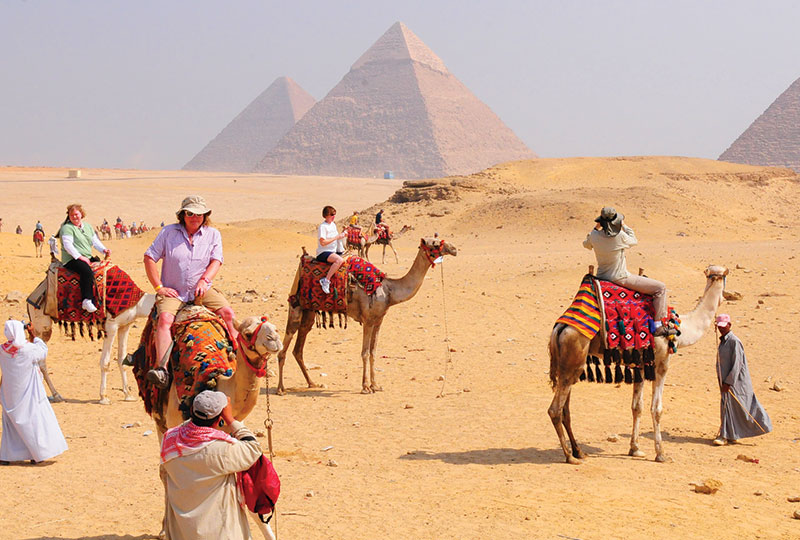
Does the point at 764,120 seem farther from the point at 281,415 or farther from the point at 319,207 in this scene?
the point at 281,415

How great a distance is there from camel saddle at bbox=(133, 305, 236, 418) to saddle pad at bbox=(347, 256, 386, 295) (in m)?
4.91

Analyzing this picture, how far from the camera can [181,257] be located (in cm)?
657

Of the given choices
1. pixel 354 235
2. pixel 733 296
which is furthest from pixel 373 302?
pixel 354 235

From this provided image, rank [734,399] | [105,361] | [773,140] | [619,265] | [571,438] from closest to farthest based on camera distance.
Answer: [571,438] → [619,265] → [734,399] → [105,361] → [773,140]

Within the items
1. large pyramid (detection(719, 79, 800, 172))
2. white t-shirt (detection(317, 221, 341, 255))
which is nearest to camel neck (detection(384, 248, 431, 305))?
white t-shirt (detection(317, 221, 341, 255))

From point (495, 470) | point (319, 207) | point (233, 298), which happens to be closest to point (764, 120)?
point (319, 207)

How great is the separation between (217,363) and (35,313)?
Result: 21.0ft

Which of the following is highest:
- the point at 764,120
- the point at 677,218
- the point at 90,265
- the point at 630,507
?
the point at 764,120

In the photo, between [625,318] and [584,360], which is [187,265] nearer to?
[584,360]

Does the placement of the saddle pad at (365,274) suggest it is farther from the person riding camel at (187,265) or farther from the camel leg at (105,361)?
the person riding camel at (187,265)

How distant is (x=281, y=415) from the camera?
10195 millimetres

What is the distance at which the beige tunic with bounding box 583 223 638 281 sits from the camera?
8.16 metres

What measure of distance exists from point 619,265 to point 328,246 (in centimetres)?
439

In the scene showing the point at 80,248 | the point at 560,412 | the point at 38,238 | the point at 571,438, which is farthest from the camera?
the point at 38,238
